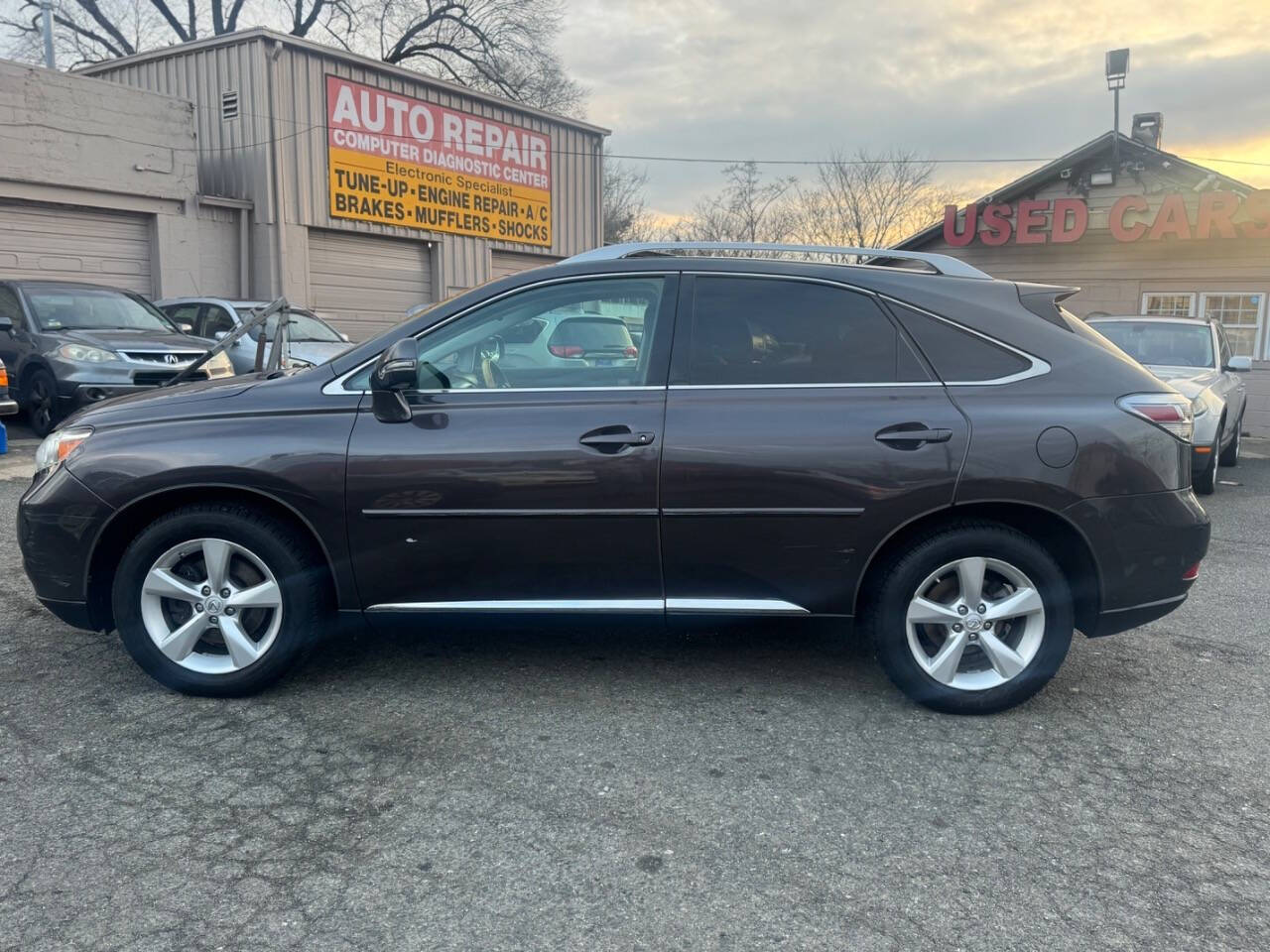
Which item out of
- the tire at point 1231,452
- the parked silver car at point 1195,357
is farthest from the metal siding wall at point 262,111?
the tire at point 1231,452

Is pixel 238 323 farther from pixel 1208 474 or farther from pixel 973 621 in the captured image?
pixel 973 621

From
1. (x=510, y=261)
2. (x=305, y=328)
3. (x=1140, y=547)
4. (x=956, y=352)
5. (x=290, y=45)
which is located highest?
(x=290, y=45)

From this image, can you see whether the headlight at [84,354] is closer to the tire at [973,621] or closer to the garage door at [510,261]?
the tire at [973,621]

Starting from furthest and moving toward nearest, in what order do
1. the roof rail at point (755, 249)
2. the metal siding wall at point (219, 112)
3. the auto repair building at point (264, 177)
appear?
the metal siding wall at point (219, 112), the auto repair building at point (264, 177), the roof rail at point (755, 249)

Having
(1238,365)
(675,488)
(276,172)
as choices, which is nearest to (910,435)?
(675,488)

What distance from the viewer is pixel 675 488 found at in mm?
3664

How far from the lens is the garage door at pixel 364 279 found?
1808cm

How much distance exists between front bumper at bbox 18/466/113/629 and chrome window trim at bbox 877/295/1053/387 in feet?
10.2

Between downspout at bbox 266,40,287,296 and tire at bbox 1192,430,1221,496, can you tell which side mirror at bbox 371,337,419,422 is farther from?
downspout at bbox 266,40,287,296

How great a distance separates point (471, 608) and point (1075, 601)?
7.54 ft

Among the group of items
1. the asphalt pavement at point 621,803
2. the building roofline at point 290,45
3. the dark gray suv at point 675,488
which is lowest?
the asphalt pavement at point 621,803

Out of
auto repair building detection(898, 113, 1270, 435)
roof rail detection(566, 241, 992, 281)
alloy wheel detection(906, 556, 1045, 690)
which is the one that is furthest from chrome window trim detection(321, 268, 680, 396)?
auto repair building detection(898, 113, 1270, 435)

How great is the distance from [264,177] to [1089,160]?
1374 cm

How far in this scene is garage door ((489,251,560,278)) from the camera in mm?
21828
